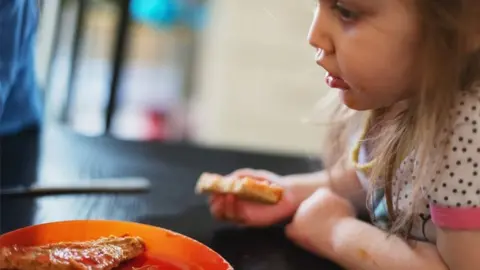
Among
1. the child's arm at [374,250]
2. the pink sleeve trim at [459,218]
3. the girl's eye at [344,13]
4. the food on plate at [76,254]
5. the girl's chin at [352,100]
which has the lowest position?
the food on plate at [76,254]

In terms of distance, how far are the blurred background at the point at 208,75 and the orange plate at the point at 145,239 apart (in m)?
1.36

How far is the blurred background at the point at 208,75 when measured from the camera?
2.12 metres

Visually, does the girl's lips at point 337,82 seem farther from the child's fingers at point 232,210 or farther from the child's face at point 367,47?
the child's fingers at point 232,210

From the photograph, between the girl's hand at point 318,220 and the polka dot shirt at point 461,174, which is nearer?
the polka dot shirt at point 461,174

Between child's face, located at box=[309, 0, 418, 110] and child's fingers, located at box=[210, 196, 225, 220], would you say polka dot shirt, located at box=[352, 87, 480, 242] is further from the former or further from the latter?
child's fingers, located at box=[210, 196, 225, 220]

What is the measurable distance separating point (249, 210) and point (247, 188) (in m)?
0.02

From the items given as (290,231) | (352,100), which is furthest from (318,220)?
(352,100)

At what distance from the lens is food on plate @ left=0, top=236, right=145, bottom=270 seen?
1.93ft

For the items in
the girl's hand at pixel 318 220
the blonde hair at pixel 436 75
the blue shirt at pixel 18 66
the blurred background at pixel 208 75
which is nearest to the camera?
the blonde hair at pixel 436 75

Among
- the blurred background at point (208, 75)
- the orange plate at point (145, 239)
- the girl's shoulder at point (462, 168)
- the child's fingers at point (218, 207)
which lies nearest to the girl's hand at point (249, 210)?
the child's fingers at point (218, 207)

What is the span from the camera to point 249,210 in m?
0.79

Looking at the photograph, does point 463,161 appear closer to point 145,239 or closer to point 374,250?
point 374,250

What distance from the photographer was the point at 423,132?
0.61 metres

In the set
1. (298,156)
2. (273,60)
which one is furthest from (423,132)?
(273,60)
